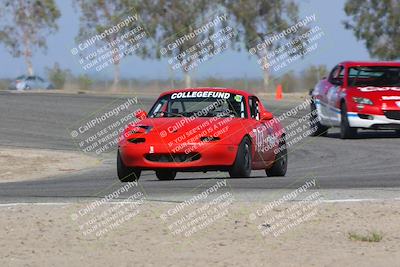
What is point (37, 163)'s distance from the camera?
23484 mm

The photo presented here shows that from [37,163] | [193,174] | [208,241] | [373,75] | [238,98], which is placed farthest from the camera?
[373,75]

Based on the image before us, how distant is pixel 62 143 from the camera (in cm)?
2891

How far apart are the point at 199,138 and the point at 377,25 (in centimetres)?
6316

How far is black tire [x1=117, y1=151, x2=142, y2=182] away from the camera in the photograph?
15.4 m

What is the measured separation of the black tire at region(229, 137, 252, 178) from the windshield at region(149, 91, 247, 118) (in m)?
0.71

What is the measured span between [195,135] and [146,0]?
6443cm

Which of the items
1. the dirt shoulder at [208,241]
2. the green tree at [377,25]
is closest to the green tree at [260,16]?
the green tree at [377,25]

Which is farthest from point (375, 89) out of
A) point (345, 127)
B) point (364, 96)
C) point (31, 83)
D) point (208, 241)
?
point (31, 83)

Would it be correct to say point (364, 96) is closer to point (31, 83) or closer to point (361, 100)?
point (361, 100)

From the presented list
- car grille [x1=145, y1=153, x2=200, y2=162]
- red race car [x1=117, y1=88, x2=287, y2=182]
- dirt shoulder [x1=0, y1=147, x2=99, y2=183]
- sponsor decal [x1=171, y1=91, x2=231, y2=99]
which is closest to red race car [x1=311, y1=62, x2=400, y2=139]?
dirt shoulder [x1=0, y1=147, x2=99, y2=183]

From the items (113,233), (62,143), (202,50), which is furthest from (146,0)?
(113,233)

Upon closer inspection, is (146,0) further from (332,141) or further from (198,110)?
(198,110)

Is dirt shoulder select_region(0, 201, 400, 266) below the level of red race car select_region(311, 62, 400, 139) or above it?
above

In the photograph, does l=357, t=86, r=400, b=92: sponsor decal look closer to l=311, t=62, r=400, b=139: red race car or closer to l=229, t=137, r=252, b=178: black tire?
l=311, t=62, r=400, b=139: red race car
